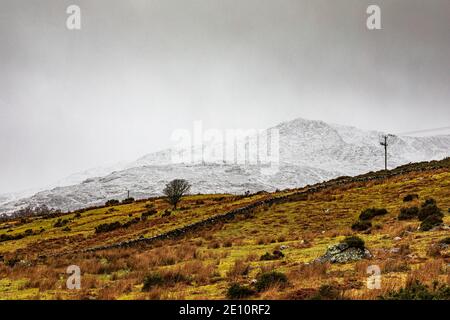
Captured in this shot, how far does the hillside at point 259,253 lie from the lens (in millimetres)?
14445

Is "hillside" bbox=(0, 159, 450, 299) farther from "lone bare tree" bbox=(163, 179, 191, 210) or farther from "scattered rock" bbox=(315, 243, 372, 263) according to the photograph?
"lone bare tree" bbox=(163, 179, 191, 210)

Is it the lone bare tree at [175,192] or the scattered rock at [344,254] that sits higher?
the scattered rock at [344,254]

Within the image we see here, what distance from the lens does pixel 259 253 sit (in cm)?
2466

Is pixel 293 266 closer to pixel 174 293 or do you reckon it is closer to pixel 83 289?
pixel 174 293

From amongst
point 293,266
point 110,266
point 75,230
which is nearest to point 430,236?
point 293,266

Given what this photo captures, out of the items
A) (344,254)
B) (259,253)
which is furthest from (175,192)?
(344,254)

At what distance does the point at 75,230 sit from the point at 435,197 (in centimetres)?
4359

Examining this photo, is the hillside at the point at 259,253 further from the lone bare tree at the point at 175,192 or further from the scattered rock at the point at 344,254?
the lone bare tree at the point at 175,192

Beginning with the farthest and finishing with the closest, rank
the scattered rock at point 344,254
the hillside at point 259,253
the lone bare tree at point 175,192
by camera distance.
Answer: the lone bare tree at point 175,192, the scattered rock at point 344,254, the hillside at point 259,253

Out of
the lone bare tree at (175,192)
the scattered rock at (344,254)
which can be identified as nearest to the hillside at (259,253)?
the scattered rock at (344,254)

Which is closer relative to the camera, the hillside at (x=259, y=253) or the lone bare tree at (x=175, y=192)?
the hillside at (x=259, y=253)

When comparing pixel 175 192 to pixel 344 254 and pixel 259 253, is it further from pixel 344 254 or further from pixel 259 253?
pixel 344 254

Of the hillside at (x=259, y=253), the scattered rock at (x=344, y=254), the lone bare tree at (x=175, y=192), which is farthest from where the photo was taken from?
the lone bare tree at (x=175, y=192)
